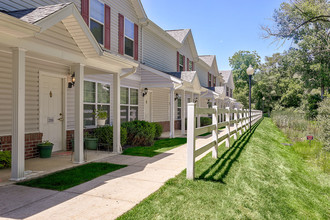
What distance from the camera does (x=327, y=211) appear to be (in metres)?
5.05

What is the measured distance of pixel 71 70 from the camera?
8.43 metres

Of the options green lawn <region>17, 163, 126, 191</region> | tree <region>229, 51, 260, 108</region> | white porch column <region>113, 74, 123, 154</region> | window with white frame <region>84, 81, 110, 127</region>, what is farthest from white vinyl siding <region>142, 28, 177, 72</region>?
tree <region>229, 51, 260, 108</region>

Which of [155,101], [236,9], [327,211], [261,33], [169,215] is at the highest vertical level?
[236,9]

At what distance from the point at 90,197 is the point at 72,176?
1.41 m

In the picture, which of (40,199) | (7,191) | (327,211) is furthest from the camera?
(327,211)

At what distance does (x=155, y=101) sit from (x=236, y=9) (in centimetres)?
1398

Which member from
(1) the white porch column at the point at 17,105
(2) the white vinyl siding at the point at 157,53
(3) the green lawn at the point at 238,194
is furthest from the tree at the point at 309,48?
(1) the white porch column at the point at 17,105

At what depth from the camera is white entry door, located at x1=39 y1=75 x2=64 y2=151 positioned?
24.7 ft

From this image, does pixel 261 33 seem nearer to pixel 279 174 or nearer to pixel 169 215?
pixel 279 174

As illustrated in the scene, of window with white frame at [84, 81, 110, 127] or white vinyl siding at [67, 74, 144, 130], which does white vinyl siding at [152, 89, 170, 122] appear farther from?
window with white frame at [84, 81, 110, 127]

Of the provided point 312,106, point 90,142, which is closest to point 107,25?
point 90,142

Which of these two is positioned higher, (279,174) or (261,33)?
(261,33)

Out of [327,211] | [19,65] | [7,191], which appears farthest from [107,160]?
[327,211]

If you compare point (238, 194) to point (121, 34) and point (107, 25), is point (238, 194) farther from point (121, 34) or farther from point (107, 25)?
point (121, 34)
